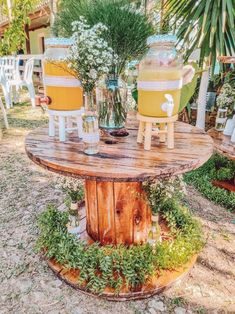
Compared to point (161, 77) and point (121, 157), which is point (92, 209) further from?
point (161, 77)

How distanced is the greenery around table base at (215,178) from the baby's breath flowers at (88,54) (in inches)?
→ 60.1

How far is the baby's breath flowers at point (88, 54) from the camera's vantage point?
110 cm

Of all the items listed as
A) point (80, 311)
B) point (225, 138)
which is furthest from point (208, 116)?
point (80, 311)

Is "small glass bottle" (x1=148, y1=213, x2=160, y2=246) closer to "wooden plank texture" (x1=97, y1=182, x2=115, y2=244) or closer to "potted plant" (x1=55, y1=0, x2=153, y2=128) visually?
"wooden plank texture" (x1=97, y1=182, x2=115, y2=244)

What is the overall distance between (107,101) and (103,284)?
86 centimetres

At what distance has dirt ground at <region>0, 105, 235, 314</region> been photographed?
1.29 meters

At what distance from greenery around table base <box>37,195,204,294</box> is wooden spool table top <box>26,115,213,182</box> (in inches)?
20.4

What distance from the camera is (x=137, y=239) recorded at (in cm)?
152

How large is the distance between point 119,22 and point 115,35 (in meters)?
0.05

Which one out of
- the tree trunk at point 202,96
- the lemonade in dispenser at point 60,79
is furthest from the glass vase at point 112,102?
the tree trunk at point 202,96

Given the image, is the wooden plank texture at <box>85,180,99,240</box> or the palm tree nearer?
the wooden plank texture at <box>85,180,99,240</box>

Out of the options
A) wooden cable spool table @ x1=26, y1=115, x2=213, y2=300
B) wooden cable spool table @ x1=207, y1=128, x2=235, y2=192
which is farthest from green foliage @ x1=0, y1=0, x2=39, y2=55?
wooden cable spool table @ x1=26, y1=115, x2=213, y2=300

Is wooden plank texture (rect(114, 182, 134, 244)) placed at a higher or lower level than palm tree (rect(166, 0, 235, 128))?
lower

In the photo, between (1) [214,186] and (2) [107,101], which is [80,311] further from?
(1) [214,186]
